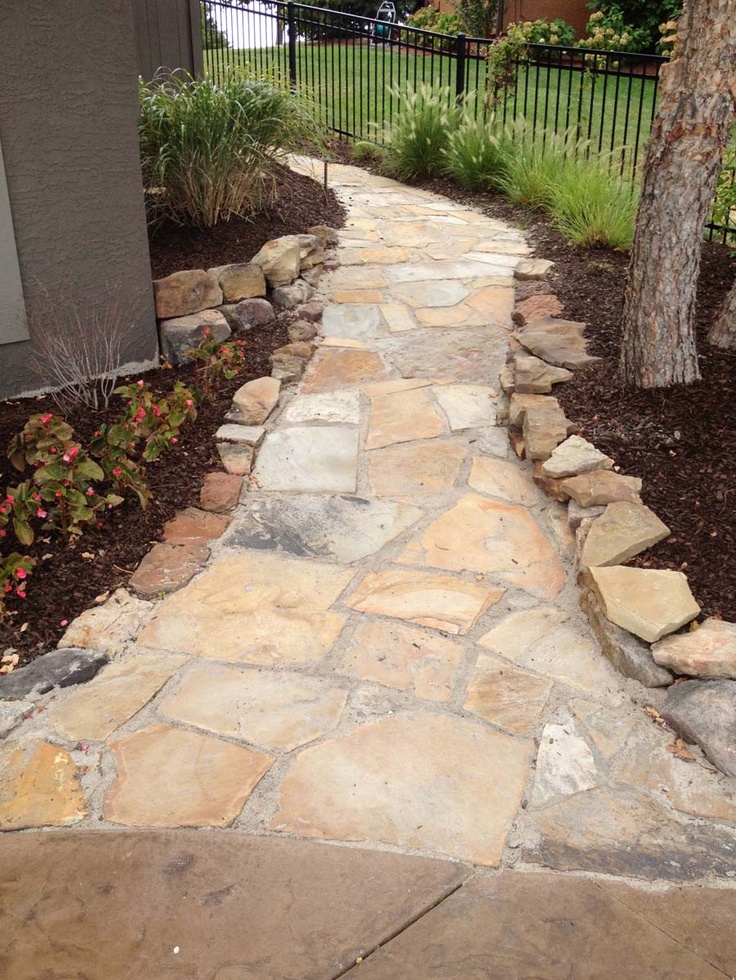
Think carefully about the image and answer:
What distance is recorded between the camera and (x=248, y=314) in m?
5.35

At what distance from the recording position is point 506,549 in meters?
3.65

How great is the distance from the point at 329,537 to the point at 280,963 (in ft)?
6.13

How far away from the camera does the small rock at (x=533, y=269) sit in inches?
227

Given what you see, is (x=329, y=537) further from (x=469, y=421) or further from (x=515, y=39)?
(x=515, y=39)

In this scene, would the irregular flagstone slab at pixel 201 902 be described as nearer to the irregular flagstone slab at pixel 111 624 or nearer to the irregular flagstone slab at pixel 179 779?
the irregular flagstone slab at pixel 179 779

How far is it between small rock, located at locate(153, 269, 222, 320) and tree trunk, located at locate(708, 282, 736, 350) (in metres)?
2.63

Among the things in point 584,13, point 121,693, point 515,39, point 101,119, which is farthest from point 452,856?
point 584,13

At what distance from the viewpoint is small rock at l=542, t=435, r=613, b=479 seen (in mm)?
3773

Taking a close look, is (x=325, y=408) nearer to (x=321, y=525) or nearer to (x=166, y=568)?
(x=321, y=525)

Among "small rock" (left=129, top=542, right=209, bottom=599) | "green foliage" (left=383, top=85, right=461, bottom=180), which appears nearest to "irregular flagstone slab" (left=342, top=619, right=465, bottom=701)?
"small rock" (left=129, top=542, right=209, bottom=599)

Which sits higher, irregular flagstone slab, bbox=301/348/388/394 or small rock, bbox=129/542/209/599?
irregular flagstone slab, bbox=301/348/388/394

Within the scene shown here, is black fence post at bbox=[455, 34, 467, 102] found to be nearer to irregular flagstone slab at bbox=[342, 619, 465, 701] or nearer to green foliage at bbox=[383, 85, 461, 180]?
green foliage at bbox=[383, 85, 461, 180]

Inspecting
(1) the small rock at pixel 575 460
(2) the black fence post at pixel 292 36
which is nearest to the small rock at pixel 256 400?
(1) the small rock at pixel 575 460

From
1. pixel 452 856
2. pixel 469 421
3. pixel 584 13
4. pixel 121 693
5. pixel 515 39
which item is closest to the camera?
pixel 452 856
